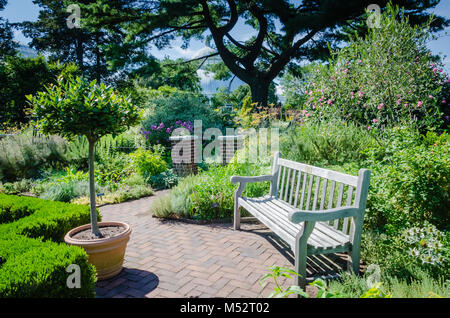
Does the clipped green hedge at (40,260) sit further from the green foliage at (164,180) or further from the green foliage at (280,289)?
the green foliage at (164,180)

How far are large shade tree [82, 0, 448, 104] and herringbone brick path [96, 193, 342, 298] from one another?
1065cm

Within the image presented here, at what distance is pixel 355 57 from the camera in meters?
6.27

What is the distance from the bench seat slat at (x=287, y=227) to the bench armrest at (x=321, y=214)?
0.88 ft

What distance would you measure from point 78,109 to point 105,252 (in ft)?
4.73

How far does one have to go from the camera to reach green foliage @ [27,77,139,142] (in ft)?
8.36

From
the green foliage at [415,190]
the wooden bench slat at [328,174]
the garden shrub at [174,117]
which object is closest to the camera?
the wooden bench slat at [328,174]

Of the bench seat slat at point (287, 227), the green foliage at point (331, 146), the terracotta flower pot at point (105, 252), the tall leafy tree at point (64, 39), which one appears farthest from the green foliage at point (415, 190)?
the tall leafy tree at point (64, 39)

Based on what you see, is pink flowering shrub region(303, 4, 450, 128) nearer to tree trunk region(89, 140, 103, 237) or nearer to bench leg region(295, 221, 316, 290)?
bench leg region(295, 221, 316, 290)

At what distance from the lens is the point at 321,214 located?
7.84ft

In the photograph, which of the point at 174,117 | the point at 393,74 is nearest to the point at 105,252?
the point at 393,74

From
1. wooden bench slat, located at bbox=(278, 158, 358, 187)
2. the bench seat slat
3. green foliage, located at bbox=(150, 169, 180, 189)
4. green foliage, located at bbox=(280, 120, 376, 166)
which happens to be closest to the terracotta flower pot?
the bench seat slat

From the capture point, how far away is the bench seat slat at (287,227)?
2520 millimetres
